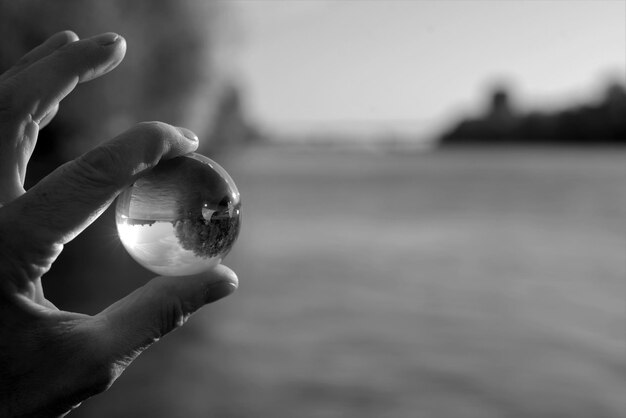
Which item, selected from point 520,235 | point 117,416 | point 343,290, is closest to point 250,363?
point 117,416

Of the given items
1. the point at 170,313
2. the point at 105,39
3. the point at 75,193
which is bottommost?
the point at 170,313

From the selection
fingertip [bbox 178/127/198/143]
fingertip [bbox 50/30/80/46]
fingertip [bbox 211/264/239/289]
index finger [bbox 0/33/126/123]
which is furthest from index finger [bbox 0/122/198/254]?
fingertip [bbox 50/30/80/46]

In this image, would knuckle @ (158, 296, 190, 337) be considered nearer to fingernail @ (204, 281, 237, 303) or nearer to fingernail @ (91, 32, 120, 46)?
fingernail @ (204, 281, 237, 303)

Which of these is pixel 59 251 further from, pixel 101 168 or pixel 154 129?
pixel 154 129

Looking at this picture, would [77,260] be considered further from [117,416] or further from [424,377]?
[424,377]

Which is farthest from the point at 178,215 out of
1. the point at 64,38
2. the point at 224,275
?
the point at 64,38

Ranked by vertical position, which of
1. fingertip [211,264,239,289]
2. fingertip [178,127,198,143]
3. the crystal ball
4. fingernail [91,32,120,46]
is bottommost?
fingertip [211,264,239,289]

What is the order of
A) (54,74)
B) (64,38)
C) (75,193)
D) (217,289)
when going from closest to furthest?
(75,193), (54,74), (217,289), (64,38)
